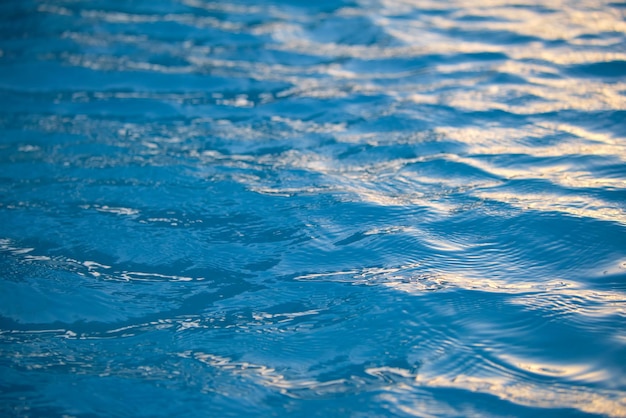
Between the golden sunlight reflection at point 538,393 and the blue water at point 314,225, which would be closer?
the golden sunlight reflection at point 538,393

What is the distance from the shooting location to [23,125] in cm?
415

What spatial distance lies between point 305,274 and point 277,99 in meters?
2.19

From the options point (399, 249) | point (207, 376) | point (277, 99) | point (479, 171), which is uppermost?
point (277, 99)

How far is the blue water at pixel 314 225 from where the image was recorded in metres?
2.08

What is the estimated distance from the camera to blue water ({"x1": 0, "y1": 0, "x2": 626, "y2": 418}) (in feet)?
6.84

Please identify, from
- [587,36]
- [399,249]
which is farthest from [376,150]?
[587,36]

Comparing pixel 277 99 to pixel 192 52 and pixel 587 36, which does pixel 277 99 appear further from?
pixel 587 36

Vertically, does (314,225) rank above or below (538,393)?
above

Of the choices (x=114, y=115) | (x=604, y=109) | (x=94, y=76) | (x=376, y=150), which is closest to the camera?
(x=376, y=150)

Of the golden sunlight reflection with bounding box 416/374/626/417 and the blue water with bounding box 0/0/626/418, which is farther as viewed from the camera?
the blue water with bounding box 0/0/626/418

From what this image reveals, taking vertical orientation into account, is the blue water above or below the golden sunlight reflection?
above

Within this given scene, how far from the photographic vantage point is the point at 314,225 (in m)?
2.97

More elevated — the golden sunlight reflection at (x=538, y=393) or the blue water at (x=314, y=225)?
the blue water at (x=314, y=225)

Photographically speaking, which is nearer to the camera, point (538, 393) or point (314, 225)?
point (538, 393)
